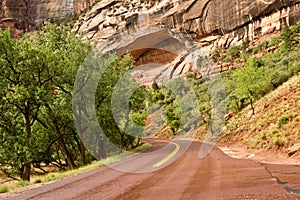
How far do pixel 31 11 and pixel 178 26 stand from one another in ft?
264

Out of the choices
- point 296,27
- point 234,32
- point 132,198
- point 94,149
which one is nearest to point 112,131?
point 94,149

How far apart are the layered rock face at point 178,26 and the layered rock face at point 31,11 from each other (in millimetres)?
31679

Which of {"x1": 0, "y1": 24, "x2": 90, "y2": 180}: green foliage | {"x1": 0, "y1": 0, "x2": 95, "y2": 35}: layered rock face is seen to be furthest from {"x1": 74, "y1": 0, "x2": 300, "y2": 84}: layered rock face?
{"x1": 0, "y1": 24, "x2": 90, "y2": 180}: green foliage

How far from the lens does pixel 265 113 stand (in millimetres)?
25047

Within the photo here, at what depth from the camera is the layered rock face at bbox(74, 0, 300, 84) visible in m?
69.4

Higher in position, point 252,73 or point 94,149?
point 252,73

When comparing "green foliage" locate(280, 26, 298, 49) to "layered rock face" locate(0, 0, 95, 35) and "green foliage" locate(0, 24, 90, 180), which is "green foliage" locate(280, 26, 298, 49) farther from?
"layered rock face" locate(0, 0, 95, 35)

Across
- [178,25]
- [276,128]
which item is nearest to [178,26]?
[178,25]

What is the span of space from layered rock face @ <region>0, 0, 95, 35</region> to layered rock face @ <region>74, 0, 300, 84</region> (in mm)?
31679

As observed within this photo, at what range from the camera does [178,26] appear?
8331 cm

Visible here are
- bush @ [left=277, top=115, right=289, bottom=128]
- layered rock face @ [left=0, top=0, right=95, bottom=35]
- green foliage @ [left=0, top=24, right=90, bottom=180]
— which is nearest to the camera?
green foliage @ [left=0, top=24, right=90, bottom=180]

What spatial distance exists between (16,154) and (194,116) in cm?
4384

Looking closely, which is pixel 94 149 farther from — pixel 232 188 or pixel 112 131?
pixel 232 188

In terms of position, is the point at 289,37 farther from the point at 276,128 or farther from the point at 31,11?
the point at 31,11
